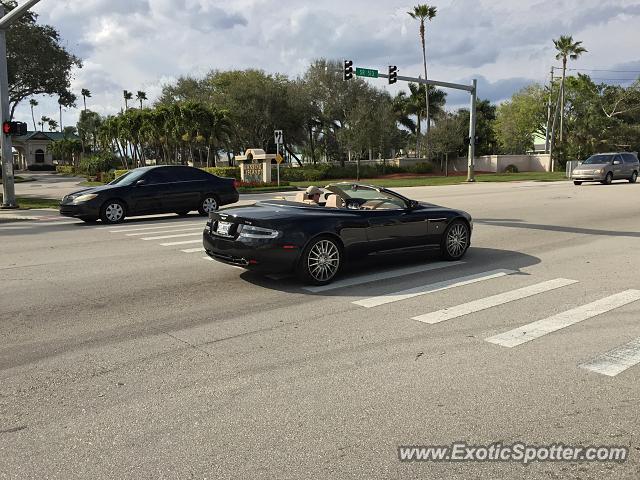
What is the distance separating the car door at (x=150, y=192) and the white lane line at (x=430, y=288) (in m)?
10.0

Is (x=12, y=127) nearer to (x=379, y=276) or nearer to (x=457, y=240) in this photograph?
(x=379, y=276)

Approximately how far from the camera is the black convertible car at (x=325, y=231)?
6.91m

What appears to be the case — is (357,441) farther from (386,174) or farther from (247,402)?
(386,174)

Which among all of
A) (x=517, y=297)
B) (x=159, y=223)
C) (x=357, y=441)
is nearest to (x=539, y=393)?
(x=357, y=441)

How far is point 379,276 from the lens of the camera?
307 inches

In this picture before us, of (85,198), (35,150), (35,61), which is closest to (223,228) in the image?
(85,198)

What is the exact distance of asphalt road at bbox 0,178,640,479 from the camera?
10.6ft

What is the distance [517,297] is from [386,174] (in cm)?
4906

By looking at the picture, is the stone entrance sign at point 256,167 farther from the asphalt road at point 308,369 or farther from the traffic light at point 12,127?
the asphalt road at point 308,369

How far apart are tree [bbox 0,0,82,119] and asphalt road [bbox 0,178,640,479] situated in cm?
4523

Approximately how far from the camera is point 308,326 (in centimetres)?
554

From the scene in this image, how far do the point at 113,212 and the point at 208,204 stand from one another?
2.82 meters

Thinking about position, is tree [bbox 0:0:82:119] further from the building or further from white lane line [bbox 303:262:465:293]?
the building

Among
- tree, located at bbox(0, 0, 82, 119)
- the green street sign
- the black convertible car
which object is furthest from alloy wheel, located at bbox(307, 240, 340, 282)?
tree, located at bbox(0, 0, 82, 119)
